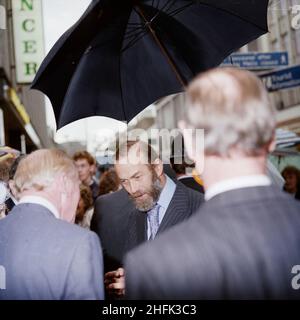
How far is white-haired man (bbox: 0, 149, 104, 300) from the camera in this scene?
1.62 m

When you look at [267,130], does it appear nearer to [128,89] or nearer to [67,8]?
[128,89]

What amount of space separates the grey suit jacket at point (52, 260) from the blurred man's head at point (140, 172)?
3.36 ft

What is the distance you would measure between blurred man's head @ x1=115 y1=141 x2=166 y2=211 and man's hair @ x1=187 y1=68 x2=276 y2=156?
1.46 meters

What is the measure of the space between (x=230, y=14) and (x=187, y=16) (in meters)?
0.25

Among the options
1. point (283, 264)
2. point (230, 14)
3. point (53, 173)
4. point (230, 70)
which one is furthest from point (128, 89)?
point (283, 264)

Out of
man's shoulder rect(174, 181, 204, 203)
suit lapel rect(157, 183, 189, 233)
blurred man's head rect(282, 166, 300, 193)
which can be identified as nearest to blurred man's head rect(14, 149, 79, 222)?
suit lapel rect(157, 183, 189, 233)

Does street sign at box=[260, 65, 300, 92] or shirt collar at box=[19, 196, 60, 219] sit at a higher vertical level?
street sign at box=[260, 65, 300, 92]

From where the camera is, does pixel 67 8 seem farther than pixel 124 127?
No

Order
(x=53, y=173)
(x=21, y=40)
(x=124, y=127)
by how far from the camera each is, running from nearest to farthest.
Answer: (x=53, y=173) < (x=124, y=127) < (x=21, y=40)

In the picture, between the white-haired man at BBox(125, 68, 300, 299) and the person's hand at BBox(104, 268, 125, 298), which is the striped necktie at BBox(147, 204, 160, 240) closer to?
the person's hand at BBox(104, 268, 125, 298)

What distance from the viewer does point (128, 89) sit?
2.89 m

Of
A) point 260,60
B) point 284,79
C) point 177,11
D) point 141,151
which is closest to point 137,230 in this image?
point 141,151
